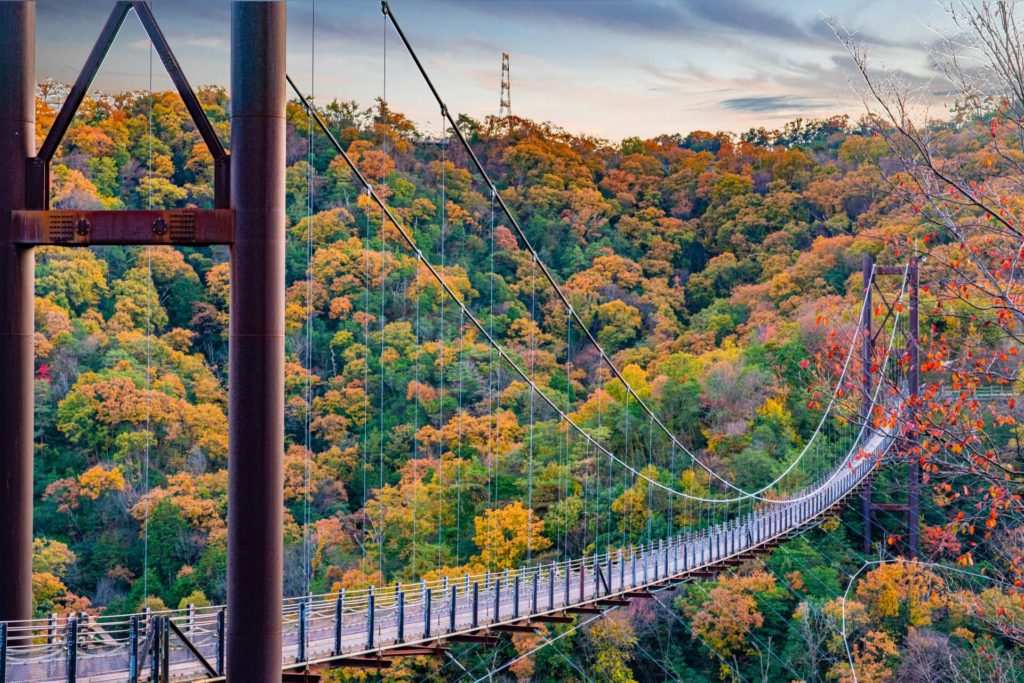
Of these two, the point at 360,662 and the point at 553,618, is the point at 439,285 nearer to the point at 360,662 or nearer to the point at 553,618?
the point at 553,618

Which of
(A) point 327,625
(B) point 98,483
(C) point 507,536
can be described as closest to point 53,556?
(B) point 98,483

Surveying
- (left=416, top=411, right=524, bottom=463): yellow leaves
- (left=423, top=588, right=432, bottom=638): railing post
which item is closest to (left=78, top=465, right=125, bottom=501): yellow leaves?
(left=416, top=411, right=524, bottom=463): yellow leaves

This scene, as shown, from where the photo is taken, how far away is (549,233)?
89.1 feet

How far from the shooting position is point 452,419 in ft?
65.3

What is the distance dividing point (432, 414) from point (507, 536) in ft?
7.44

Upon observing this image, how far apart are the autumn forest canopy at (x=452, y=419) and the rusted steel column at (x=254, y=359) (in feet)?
28.7

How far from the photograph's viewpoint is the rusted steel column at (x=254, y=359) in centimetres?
545

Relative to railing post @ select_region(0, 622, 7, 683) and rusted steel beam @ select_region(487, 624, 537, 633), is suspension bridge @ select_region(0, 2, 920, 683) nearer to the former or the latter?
railing post @ select_region(0, 622, 7, 683)

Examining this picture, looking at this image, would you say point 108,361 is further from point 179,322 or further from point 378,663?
point 378,663

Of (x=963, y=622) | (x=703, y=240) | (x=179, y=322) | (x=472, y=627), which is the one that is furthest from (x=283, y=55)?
(x=703, y=240)

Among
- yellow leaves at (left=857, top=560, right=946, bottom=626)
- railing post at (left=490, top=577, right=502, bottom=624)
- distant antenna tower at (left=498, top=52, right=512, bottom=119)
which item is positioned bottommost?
yellow leaves at (left=857, top=560, right=946, bottom=626)

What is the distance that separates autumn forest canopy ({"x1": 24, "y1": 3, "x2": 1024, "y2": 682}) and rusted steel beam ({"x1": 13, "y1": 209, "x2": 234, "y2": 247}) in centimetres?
823

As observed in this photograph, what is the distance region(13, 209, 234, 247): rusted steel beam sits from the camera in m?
5.55

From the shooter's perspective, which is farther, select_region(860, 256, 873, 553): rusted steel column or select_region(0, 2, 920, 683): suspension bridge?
select_region(860, 256, 873, 553): rusted steel column
